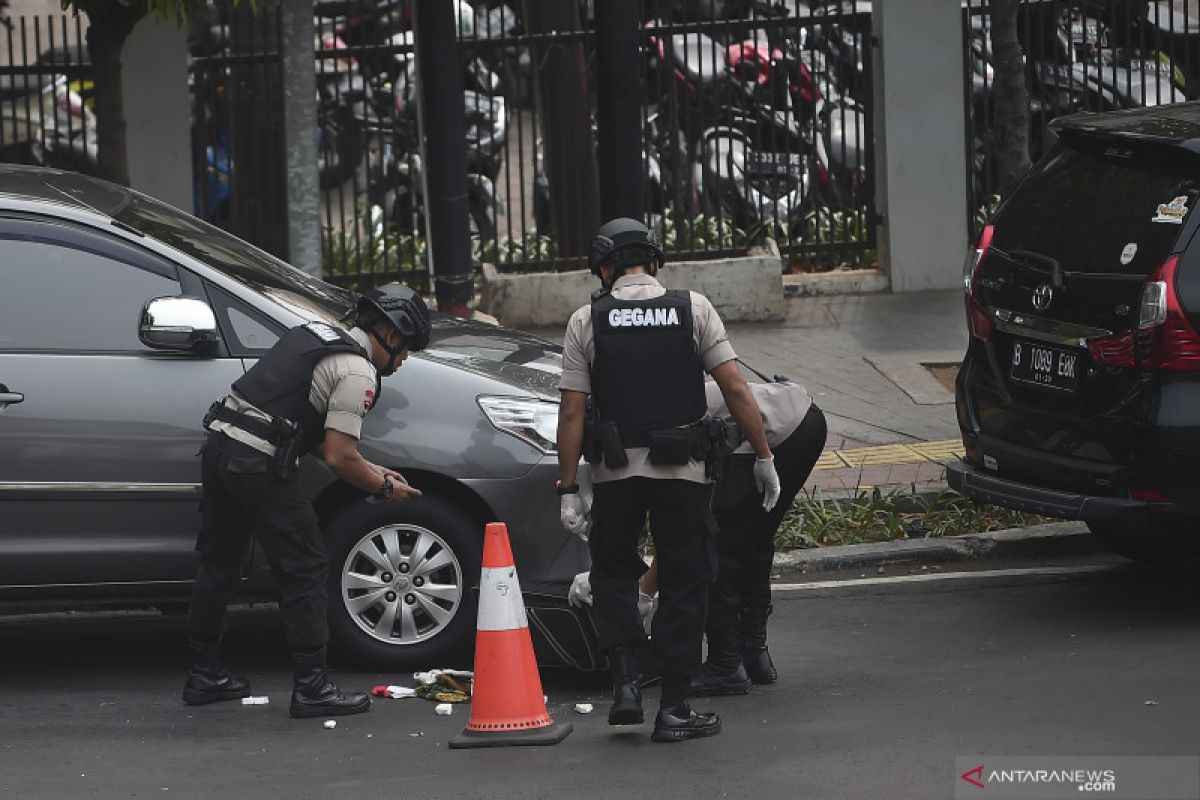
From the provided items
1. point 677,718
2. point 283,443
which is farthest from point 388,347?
point 677,718

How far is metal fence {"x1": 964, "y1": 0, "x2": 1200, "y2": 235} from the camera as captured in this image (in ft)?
42.2

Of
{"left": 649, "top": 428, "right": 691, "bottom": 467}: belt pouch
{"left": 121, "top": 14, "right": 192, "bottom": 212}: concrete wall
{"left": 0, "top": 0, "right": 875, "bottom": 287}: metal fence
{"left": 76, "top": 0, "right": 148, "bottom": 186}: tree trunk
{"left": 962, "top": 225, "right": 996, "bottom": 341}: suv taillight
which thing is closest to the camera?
{"left": 649, "top": 428, "right": 691, "bottom": 467}: belt pouch

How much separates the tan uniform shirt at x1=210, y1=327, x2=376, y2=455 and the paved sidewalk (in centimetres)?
340

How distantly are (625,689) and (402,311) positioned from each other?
137cm

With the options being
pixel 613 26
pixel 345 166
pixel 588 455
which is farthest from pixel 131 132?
pixel 588 455

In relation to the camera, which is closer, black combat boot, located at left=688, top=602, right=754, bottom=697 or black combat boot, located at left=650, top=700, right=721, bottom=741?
black combat boot, located at left=650, top=700, right=721, bottom=741

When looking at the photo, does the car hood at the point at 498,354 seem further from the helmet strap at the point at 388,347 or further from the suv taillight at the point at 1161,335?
the suv taillight at the point at 1161,335

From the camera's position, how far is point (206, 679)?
6457mm

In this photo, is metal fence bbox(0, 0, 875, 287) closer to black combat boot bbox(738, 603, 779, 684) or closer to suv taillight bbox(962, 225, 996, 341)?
suv taillight bbox(962, 225, 996, 341)

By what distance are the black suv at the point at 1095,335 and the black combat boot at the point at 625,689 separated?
174cm

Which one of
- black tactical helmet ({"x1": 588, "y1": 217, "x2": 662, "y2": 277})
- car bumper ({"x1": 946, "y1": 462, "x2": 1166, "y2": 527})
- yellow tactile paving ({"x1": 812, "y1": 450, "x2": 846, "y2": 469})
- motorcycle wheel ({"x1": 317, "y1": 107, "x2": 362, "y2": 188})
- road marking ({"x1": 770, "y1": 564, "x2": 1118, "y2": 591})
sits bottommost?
road marking ({"x1": 770, "y1": 564, "x2": 1118, "y2": 591})

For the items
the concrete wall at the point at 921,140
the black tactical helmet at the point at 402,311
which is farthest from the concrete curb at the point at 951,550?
the concrete wall at the point at 921,140

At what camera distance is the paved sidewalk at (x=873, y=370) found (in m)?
9.36

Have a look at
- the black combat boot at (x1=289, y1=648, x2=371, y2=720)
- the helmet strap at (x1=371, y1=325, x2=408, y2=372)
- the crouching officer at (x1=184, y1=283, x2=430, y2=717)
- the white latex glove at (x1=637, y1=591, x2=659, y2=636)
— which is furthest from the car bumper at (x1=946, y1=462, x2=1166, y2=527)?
the black combat boot at (x1=289, y1=648, x2=371, y2=720)
